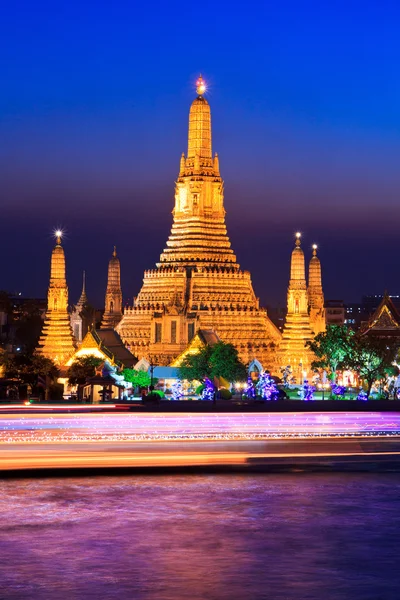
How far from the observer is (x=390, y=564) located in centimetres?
1953

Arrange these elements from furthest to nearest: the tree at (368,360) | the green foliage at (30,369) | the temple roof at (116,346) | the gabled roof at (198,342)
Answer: the temple roof at (116,346)
the gabled roof at (198,342)
the tree at (368,360)
the green foliage at (30,369)

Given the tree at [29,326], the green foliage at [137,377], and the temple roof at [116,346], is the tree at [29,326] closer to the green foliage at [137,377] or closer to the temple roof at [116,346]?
the temple roof at [116,346]

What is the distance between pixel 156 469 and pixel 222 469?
153cm

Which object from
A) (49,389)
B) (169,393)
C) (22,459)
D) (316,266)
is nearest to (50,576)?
(22,459)

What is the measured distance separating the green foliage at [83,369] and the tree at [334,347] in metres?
11.3

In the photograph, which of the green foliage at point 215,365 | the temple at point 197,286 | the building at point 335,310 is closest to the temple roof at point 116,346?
the temple at point 197,286

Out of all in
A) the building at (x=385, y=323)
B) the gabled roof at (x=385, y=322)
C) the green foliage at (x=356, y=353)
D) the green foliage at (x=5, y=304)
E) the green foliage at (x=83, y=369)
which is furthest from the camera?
the green foliage at (x=5, y=304)

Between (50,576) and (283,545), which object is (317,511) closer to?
(283,545)

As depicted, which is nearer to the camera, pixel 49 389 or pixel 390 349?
pixel 49 389

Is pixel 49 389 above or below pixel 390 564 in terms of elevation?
above

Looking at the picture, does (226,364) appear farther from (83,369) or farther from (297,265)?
(297,265)

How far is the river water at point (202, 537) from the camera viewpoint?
1794 cm

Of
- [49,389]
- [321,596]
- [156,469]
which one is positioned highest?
[49,389]

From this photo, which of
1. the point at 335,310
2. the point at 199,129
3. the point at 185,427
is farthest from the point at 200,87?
the point at 335,310
